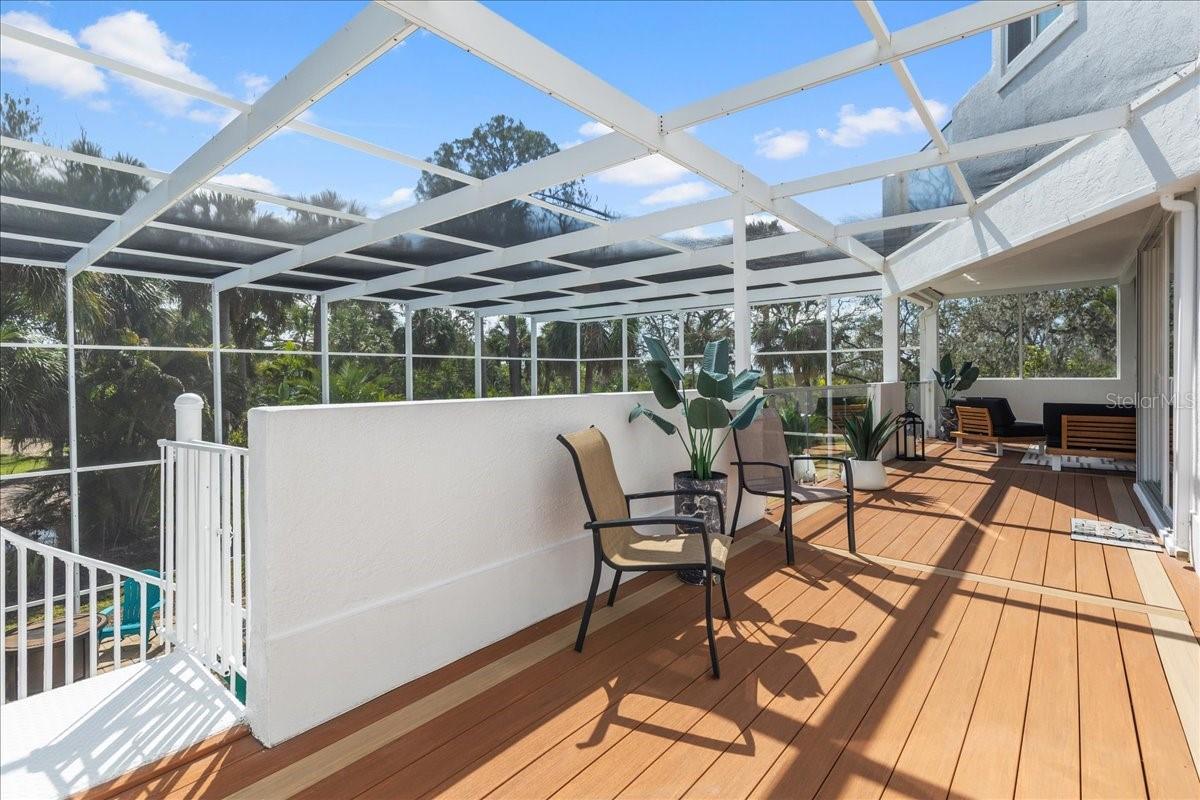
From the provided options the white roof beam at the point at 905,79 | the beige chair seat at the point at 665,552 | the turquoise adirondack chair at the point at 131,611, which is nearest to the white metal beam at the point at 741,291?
the white roof beam at the point at 905,79

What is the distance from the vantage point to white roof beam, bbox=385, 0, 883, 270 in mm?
2457

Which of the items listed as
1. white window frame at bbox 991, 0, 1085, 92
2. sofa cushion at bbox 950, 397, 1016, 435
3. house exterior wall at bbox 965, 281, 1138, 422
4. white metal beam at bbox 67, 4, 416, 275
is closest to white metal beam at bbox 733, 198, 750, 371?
white window frame at bbox 991, 0, 1085, 92

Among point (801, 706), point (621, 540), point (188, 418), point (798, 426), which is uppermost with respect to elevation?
point (188, 418)

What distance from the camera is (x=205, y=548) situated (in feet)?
8.92

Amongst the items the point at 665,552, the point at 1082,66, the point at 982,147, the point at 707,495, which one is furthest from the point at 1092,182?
the point at 665,552

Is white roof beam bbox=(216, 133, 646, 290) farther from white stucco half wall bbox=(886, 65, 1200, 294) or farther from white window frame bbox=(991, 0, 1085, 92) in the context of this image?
white stucco half wall bbox=(886, 65, 1200, 294)

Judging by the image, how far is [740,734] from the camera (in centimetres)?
213

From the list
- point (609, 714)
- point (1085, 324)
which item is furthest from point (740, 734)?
point (1085, 324)

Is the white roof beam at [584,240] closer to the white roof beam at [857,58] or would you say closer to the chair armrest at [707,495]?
the white roof beam at [857,58]

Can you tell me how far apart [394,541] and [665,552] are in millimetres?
1240

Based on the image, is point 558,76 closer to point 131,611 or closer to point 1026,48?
point 1026,48

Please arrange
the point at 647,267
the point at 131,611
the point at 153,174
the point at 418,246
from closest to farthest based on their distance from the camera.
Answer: the point at 153,174 < the point at 131,611 < the point at 418,246 < the point at 647,267

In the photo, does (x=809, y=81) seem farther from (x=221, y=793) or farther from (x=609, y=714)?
(x=221, y=793)

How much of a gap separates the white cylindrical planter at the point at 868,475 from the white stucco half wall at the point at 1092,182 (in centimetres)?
250
